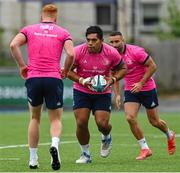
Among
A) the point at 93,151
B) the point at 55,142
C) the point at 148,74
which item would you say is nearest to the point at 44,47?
the point at 55,142

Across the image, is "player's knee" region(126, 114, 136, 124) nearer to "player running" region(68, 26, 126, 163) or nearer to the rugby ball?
"player running" region(68, 26, 126, 163)

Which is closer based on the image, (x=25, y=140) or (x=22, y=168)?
(x=22, y=168)

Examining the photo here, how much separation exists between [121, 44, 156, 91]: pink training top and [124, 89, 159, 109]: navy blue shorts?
85mm

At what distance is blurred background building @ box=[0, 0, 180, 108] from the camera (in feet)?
145

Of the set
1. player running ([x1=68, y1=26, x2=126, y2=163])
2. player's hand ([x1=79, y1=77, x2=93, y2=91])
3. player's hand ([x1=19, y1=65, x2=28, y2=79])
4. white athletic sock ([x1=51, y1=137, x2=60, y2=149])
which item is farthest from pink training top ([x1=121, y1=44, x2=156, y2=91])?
white athletic sock ([x1=51, y1=137, x2=60, y2=149])

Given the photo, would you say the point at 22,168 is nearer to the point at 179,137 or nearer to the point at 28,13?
the point at 179,137

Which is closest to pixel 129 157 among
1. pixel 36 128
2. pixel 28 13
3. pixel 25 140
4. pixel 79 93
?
pixel 79 93

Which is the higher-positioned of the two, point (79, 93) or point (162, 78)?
point (79, 93)

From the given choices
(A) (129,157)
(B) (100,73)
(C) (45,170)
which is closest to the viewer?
(C) (45,170)

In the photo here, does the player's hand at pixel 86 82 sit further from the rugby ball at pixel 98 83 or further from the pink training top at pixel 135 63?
the pink training top at pixel 135 63

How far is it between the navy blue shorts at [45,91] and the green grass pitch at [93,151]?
3.07ft

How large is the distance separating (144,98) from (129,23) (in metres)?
28.6

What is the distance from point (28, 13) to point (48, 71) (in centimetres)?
3453

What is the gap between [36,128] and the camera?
47.0 ft
